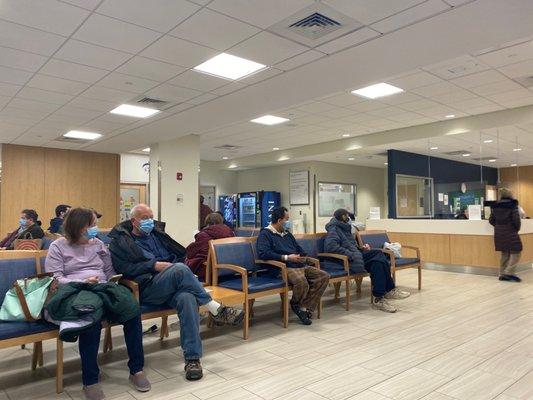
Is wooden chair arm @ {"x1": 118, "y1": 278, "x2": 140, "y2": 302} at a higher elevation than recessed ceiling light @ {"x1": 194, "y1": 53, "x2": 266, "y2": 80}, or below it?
below

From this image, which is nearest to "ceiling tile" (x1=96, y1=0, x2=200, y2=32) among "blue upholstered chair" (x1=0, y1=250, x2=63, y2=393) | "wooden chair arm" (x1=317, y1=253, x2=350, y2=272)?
"blue upholstered chair" (x1=0, y1=250, x2=63, y2=393)

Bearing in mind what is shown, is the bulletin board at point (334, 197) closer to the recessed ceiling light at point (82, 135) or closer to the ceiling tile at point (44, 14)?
the recessed ceiling light at point (82, 135)

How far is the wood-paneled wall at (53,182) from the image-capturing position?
9070 millimetres

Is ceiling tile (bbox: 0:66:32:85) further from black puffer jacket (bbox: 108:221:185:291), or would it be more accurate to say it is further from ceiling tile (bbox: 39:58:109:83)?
black puffer jacket (bbox: 108:221:185:291)

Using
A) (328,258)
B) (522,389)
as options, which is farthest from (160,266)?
(522,389)

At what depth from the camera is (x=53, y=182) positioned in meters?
9.60

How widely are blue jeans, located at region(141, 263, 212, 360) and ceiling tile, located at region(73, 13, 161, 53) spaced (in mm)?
2056

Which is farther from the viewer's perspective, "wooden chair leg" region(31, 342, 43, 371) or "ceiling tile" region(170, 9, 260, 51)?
"ceiling tile" region(170, 9, 260, 51)

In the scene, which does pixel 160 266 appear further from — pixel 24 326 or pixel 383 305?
pixel 383 305

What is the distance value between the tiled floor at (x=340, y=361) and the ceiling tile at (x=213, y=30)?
275 centimetres

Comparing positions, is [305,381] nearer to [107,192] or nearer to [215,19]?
[215,19]

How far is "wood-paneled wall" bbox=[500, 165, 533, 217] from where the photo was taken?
47.3ft

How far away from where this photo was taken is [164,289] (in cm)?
313

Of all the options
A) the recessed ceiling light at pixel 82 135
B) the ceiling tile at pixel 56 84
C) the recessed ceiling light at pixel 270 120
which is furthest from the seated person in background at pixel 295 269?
the recessed ceiling light at pixel 82 135
